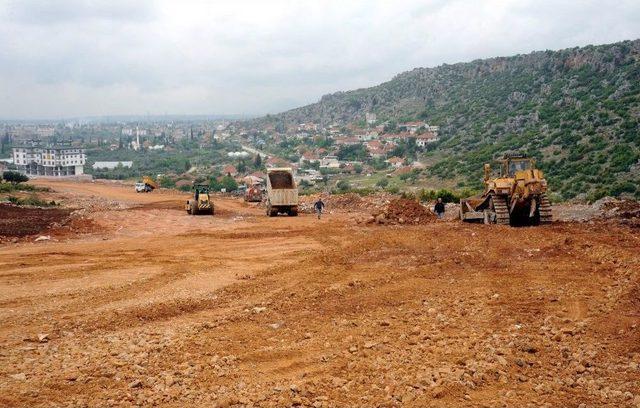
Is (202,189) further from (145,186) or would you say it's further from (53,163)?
(53,163)

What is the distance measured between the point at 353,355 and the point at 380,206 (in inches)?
817

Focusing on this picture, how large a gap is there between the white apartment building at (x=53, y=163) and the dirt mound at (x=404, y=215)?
74.8 m

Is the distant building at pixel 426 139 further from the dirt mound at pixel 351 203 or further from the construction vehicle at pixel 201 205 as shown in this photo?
the construction vehicle at pixel 201 205

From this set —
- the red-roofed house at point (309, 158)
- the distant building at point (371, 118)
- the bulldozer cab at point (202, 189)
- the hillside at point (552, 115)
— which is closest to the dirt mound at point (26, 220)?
the bulldozer cab at point (202, 189)

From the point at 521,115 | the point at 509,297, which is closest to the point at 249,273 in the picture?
the point at 509,297

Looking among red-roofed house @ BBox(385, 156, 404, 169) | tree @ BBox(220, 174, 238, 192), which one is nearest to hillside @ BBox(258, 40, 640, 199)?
red-roofed house @ BBox(385, 156, 404, 169)

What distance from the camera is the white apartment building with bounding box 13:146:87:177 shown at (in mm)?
87125

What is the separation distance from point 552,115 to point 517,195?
41.5 m

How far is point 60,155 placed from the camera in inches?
3514

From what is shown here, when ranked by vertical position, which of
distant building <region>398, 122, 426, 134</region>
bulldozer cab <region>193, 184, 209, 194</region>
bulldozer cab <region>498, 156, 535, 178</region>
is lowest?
bulldozer cab <region>193, 184, 209, 194</region>

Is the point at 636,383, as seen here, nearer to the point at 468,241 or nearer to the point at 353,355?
the point at 353,355

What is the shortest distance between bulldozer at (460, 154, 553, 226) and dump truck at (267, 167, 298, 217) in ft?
30.3

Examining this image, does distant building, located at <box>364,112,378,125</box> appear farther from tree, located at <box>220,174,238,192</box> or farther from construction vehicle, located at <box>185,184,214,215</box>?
construction vehicle, located at <box>185,184,214,215</box>

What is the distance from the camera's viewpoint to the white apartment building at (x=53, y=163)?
8712 cm
